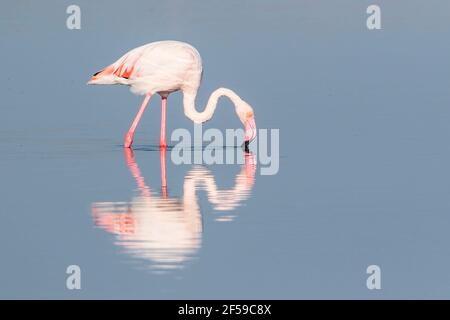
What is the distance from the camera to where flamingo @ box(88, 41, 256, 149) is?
65.2ft

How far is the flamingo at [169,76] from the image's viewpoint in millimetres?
19859

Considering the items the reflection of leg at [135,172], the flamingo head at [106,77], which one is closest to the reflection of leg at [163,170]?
the reflection of leg at [135,172]

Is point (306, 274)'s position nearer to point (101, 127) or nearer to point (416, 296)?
point (416, 296)

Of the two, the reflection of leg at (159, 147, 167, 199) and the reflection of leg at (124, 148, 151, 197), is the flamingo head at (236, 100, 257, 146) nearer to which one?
the reflection of leg at (159, 147, 167, 199)

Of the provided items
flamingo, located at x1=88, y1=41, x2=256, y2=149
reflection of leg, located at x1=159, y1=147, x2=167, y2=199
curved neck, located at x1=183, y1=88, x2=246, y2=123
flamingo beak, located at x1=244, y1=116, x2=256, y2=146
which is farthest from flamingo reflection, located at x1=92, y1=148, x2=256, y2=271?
curved neck, located at x1=183, y1=88, x2=246, y2=123

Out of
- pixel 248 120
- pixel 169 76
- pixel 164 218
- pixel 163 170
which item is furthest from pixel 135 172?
pixel 164 218

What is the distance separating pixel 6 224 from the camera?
13.3m

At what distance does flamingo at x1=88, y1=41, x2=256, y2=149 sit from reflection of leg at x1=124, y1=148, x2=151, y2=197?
71 cm

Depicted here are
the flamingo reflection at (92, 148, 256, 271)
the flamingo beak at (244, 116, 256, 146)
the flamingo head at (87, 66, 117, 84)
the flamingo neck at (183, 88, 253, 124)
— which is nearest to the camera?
the flamingo reflection at (92, 148, 256, 271)

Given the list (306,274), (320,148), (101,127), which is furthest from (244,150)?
(306,274)

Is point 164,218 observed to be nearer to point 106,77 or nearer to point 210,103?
point 210,103

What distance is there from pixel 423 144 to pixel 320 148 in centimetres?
157
